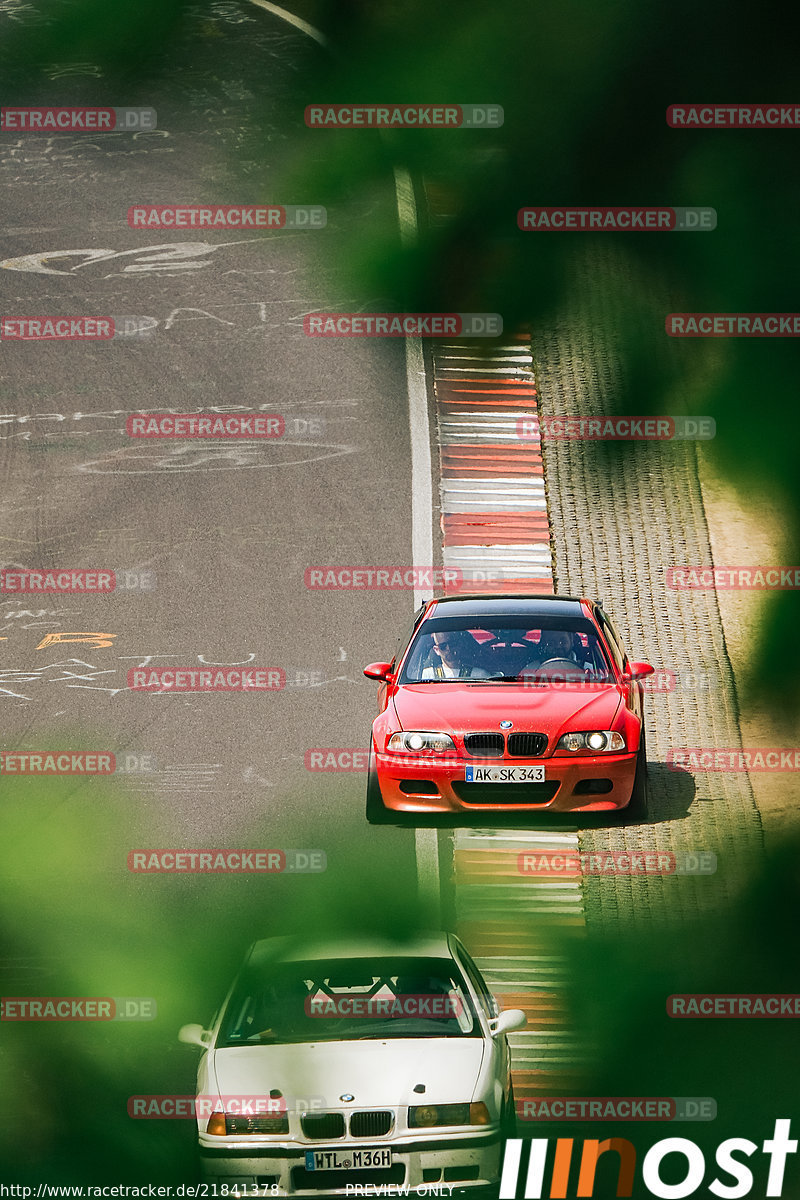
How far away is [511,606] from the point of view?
26.9ft

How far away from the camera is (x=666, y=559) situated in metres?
2.98

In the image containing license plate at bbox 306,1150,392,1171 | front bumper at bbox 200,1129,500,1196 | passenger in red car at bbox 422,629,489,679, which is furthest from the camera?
passenger in red car at bbox 422,629,489,679

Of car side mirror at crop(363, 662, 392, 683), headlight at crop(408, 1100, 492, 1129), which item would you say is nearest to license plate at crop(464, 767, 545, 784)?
car side mirror at crop(363, 662, 392, 683)

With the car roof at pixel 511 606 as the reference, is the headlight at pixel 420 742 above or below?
below

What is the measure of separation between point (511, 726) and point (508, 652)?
0.85 metres

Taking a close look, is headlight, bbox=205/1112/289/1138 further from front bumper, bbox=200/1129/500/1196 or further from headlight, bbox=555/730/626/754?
headlight, bbox=555/730/626/754

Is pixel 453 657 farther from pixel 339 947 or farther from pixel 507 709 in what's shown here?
pixel 339 947

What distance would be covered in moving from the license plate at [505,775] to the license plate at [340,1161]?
16.0 feet

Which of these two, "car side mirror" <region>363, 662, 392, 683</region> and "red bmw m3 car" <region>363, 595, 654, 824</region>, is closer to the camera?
"red bmw m3 car" <region>363, 595, 654, 824</region>

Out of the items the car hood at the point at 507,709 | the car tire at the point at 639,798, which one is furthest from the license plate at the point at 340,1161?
the car tire at the point at 639,798

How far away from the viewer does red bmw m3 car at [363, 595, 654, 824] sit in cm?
709

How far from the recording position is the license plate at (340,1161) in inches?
71.6

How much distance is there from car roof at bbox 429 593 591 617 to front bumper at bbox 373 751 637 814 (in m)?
1.16

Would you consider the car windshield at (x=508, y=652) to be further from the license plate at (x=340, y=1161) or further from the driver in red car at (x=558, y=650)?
the license plate at (x=340, y=1161)
